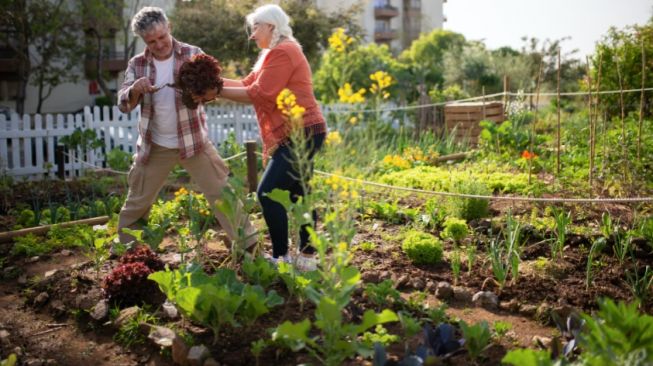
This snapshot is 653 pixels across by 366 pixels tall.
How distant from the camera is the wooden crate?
9.79 meters

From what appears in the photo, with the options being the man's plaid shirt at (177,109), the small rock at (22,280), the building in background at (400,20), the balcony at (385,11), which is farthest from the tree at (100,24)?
the balcony at (385,11)

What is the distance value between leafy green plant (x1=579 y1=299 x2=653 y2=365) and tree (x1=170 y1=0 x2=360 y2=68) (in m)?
15.3

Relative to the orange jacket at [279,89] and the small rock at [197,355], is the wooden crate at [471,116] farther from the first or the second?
the small rock at [197,355]

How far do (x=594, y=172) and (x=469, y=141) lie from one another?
335cm

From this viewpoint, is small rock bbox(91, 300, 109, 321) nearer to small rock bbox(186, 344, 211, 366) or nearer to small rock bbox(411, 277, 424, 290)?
small rock bbox(186, 344, 211, 366)

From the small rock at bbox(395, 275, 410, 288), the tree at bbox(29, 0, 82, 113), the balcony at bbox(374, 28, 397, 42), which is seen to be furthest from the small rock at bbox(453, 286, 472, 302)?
the balcony at bbox(374, 28, 397, 42)

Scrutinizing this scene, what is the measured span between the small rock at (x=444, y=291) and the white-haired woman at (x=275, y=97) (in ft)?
2.50

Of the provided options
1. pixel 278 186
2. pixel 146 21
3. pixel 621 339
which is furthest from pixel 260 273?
pixel 621 339

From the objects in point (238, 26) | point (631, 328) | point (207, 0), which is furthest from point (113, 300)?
point (207, 0)

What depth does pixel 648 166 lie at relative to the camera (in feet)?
19.2

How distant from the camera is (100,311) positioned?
10.8ft

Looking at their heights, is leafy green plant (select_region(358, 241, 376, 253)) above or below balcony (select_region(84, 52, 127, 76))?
below

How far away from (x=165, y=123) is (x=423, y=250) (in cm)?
183

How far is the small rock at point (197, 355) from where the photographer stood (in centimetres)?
267
